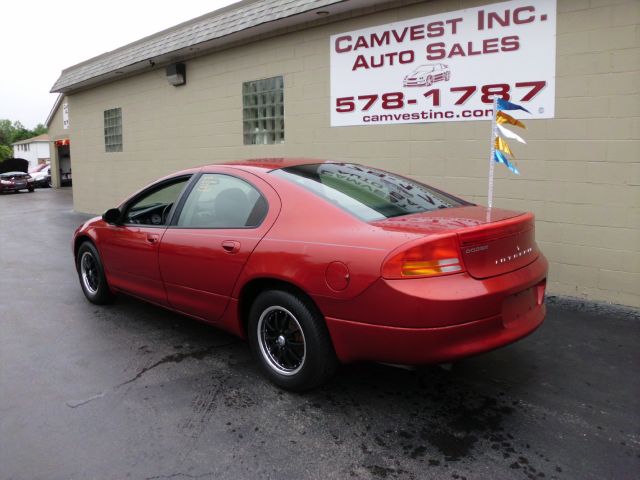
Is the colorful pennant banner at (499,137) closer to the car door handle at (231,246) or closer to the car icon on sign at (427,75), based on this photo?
the car icon on sign at (427,75)

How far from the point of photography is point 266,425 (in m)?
3.09

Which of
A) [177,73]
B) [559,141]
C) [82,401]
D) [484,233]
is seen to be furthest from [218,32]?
[484,233]

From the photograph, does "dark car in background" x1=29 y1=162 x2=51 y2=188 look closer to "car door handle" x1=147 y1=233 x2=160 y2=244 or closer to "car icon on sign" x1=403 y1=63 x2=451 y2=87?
"car icon on sign" x1=403 y1=63 x2=451 y2=87

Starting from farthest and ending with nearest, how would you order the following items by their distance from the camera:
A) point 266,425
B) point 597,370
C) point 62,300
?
point 62,300
point 597,370
point 266,425

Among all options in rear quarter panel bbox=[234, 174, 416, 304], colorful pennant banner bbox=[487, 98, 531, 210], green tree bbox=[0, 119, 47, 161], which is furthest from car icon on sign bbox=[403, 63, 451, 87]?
green tree bbox=[0, 119, 47, 161]

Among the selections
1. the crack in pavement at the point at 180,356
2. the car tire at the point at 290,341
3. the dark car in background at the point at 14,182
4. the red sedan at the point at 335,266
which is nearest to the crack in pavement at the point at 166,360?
the crack in pavement at the point at 180,356

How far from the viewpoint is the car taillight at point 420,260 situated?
9.30 ft

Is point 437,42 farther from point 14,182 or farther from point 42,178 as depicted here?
point 42,178

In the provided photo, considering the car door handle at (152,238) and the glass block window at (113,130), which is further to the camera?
the glass block window at (113,130)

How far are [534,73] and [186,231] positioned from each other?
3876mm

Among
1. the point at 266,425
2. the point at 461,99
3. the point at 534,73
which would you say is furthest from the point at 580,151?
the point at 266,425

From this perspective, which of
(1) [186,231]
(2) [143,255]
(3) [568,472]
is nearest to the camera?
(3) [568,472]

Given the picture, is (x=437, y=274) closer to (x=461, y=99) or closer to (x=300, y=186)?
(x=300, y=186)

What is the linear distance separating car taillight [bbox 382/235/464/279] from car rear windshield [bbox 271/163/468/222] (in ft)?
1.47
